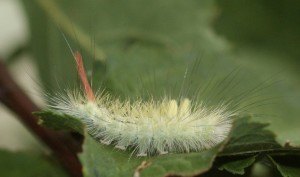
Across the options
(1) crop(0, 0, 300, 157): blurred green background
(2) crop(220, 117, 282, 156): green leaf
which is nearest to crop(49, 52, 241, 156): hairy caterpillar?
(1) crop(0, 0, 300, 157): blurred green background

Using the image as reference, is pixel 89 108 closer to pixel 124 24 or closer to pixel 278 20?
pixel 124 24

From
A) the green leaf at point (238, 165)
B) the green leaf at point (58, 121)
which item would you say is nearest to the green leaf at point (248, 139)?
the green leaf at point (238, 165)

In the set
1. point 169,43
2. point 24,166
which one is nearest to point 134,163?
point 24,166

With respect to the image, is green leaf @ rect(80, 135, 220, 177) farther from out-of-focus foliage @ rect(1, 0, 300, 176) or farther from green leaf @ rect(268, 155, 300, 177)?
out-of-focus foliage @ rect(1, 0, 300, 176)

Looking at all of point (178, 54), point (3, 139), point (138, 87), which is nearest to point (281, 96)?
point (178, 54)

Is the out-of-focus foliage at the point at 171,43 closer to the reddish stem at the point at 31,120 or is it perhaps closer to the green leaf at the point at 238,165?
the reddish stem at the point at 31,120
